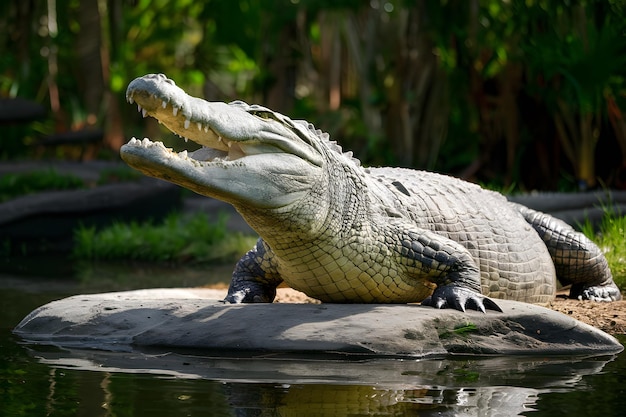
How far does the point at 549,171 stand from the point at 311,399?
10454 millimetres

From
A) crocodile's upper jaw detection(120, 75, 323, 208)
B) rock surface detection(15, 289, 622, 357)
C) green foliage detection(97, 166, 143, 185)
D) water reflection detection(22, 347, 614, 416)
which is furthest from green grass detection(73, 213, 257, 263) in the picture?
water reflection detection(22, 347, 614, 416)

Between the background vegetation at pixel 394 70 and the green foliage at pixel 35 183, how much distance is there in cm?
468

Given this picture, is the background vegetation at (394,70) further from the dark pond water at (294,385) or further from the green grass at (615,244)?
the dark pond water at (294,385)

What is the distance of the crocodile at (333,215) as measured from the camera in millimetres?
4555

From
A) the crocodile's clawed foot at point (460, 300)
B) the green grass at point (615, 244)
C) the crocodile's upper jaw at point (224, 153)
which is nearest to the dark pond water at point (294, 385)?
the crocodile's clawed foot at point (460, 300)

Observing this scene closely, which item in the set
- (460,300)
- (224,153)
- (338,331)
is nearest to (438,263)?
(460,300)

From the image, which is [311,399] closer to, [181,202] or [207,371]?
[207,371]

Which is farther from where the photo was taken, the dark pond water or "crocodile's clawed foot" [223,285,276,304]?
"crocodile's clawed foot" [223,285,276,304]

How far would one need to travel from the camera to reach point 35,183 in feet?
45.4

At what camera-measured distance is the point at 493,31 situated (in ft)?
44.3

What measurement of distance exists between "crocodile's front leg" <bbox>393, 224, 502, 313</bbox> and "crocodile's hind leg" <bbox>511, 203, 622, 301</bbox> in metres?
1.50

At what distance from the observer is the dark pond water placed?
356 centimetres

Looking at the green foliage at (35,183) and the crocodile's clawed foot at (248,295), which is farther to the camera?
the green foliage at (35,183)

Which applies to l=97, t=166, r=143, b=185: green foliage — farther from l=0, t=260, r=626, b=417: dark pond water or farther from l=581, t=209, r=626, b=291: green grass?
l=0, t=260, r=626, b=417: dark pond water
